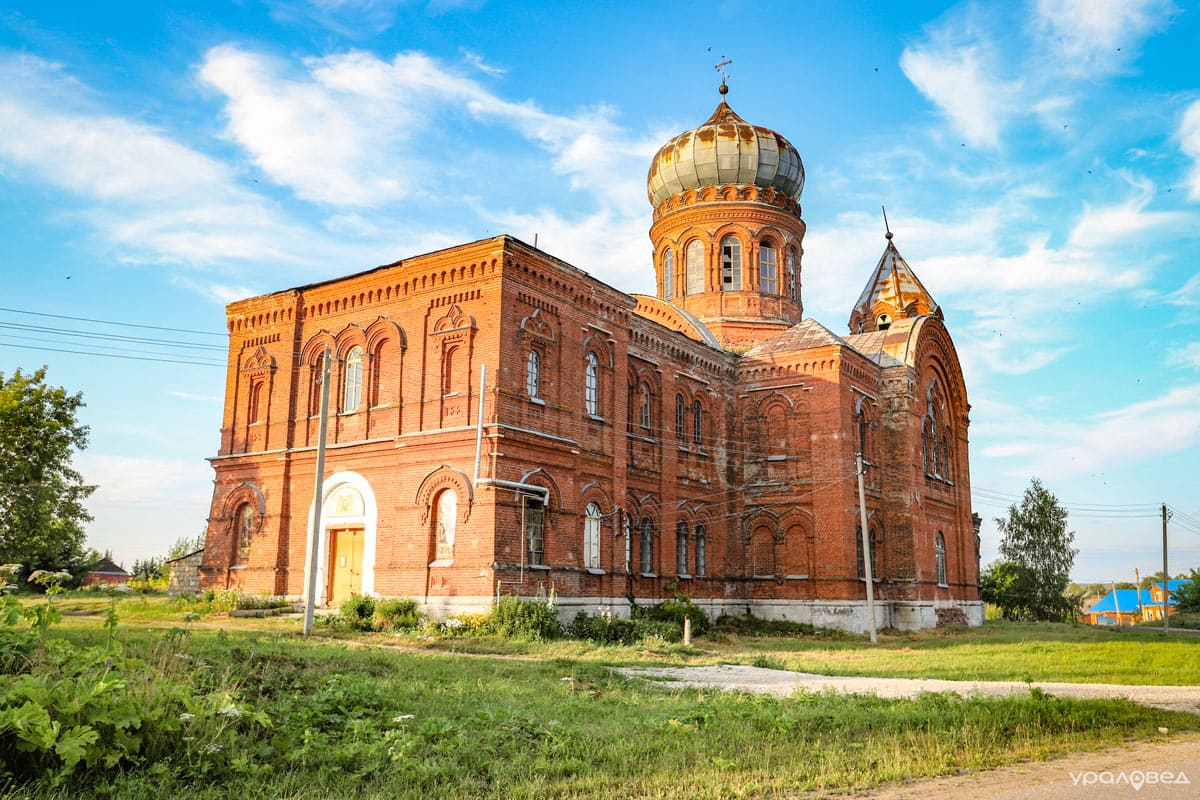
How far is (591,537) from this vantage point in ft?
71.8

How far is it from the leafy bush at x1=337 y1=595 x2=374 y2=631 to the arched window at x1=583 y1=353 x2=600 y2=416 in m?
6.71

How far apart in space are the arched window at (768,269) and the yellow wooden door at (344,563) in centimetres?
1766

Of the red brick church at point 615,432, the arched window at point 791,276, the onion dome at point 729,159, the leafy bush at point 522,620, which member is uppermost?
the onion dome at point 729,159

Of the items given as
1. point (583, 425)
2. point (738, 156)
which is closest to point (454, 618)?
point (583, 425)

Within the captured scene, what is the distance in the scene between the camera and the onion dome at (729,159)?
32500 millimetres

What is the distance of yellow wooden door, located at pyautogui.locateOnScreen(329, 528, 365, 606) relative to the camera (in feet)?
69.2

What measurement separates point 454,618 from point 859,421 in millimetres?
15939

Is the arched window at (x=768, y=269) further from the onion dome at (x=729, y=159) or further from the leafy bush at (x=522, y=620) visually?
the leafy bush at (x=522, y=620)

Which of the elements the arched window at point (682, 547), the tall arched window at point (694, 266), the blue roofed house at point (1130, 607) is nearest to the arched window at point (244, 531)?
the arched window at point (682, 547)

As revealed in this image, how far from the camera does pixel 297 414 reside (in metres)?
23.0

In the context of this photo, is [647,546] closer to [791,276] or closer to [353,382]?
[353,382]

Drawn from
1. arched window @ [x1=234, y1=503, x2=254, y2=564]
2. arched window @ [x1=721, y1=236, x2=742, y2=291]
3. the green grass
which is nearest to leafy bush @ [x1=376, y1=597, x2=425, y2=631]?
arched window @ [x1=234, y1=503, x2=254, y2=564]

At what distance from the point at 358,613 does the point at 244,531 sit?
18.9 feet

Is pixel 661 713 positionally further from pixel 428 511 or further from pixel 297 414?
pixel 297 414
